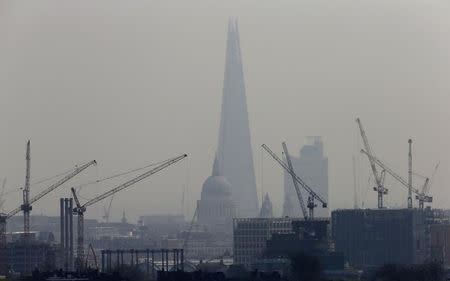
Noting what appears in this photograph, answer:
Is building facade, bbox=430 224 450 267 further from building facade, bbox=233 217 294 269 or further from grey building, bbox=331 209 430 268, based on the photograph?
building facade, bbox=233 217 294 269

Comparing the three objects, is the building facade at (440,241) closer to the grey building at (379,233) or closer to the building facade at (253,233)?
the grey building at (379,233)

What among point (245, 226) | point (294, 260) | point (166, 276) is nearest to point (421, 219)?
point (245, 226)

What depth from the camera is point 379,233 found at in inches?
6900

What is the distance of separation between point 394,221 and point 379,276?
2303 inches

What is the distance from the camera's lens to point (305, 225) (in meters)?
168

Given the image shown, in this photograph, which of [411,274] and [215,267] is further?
[215,267]

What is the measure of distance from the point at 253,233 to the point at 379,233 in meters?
17.1

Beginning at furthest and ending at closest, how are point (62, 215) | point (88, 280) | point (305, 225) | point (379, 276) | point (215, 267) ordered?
1. point (62, 215)
2. point (305, 225)
3. point (215, 267)
4. point (379, 276)
5. point (88, 280)

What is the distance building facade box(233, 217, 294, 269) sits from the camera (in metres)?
185

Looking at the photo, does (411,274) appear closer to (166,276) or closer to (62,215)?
(166,276)

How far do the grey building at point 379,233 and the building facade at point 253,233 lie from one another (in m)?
7.05

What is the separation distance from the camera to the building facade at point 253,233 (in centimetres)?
18462

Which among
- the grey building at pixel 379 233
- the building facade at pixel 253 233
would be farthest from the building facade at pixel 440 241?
Answer: the building facade at pixel 253 233

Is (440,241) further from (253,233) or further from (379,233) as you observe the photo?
(253,233)
